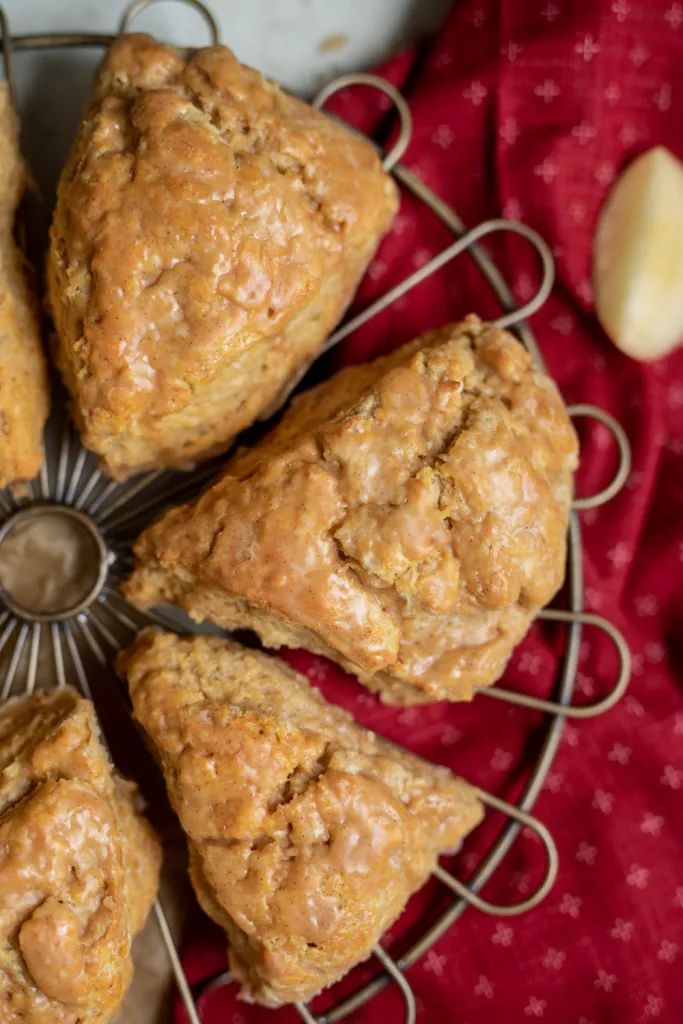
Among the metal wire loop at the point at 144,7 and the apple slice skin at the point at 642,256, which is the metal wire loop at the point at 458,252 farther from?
the metal wire loop at the point at 144,7

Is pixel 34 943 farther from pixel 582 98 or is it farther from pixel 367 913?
pixel 582 98

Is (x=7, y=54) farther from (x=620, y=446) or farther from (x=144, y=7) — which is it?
(x=620, y=446)

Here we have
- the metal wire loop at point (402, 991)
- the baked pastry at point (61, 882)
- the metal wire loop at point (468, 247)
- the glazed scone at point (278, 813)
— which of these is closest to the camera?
the baked pastry at point (61, 882)

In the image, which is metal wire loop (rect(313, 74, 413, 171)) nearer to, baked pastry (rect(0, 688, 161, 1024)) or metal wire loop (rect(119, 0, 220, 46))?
metal wire loop (rect(119, 0, 220, 46))

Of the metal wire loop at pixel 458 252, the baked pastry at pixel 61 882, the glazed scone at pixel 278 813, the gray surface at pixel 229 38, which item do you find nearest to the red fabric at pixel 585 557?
the metal wire loop at pixel 458 252

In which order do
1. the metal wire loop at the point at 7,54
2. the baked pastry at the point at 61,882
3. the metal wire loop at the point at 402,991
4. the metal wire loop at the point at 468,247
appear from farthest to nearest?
the metal wire loop at the point at 468,247
the metal wire loop at the point at 402,991
the metal wire loop at the point at 7,54
the baked pastry at the point at 61,882

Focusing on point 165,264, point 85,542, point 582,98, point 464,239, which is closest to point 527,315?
point 464,239

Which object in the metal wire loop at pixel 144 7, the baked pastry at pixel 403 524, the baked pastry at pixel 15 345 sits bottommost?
the baked pastry at pixel 403 524
